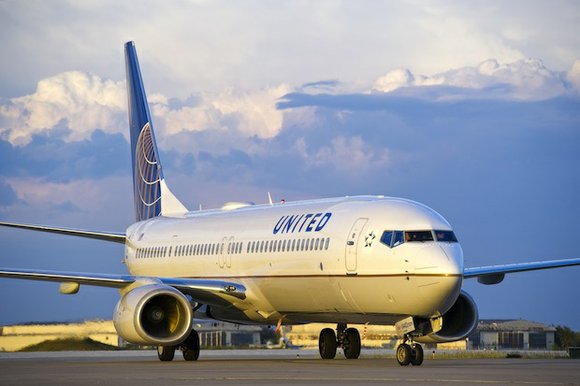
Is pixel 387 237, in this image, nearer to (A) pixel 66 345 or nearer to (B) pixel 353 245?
(B) pixel 353 245

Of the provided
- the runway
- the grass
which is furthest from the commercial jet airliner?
the grass

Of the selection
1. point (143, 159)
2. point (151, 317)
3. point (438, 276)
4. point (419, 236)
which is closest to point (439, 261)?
point (438, 276)

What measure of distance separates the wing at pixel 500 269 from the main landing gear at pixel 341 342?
362cm

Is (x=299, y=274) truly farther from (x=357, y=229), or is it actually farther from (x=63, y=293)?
(x=63, y=293)

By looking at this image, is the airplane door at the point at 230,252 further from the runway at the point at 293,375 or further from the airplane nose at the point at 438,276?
the airplane nose at the point at 438,276

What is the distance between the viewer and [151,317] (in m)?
29.9

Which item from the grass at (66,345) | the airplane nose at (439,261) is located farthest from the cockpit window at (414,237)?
the grass at (66,345)

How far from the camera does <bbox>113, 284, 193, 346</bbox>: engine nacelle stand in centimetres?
2872

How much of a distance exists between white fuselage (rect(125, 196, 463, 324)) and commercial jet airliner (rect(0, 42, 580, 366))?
0.03 metres

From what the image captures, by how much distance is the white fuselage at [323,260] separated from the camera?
24969 mm

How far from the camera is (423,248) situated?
2502cm

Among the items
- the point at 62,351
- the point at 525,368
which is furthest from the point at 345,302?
the point at 62,351

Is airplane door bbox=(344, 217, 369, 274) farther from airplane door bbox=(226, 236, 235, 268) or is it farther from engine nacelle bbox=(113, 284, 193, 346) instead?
airplane door bbox=(226, 236, 235, 268)

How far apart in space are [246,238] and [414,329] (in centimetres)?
759
